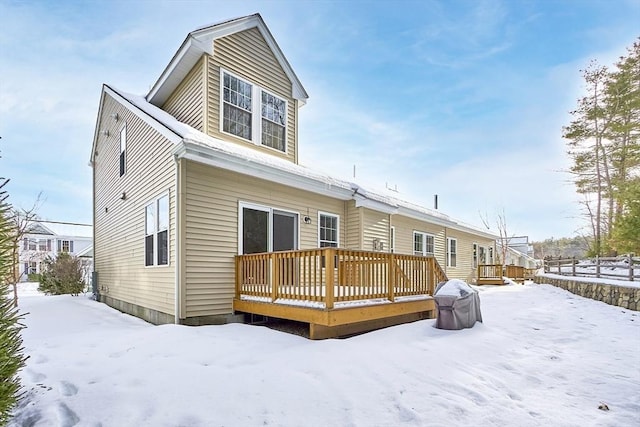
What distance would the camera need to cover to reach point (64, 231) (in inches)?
1308

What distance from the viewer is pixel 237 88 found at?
8.58 metres

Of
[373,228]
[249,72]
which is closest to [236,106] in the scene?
[249,72]

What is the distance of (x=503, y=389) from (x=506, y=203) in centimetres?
3141

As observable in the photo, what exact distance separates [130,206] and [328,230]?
5.42 metres

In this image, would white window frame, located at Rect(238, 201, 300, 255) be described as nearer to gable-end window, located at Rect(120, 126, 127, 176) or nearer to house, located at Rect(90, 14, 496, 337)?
house, located at Rect(90, 14, 496, 337)

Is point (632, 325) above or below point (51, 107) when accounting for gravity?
below

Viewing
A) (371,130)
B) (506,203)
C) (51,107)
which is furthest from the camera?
(506,203)

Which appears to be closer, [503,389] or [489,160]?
[503,389]

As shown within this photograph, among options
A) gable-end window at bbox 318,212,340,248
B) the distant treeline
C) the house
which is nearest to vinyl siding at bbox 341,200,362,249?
the house

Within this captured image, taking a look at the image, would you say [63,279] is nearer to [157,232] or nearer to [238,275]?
[157,232]

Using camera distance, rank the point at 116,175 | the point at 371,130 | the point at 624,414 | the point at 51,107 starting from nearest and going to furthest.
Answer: the point at 624,414 → the point at 116,175 → the point at 51,107 → the point at 371,130

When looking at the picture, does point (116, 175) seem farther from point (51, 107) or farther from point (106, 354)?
point (106, 354)

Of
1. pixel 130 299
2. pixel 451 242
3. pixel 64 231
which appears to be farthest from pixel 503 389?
pixel 64 231

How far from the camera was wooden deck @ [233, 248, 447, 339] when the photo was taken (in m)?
5.30
